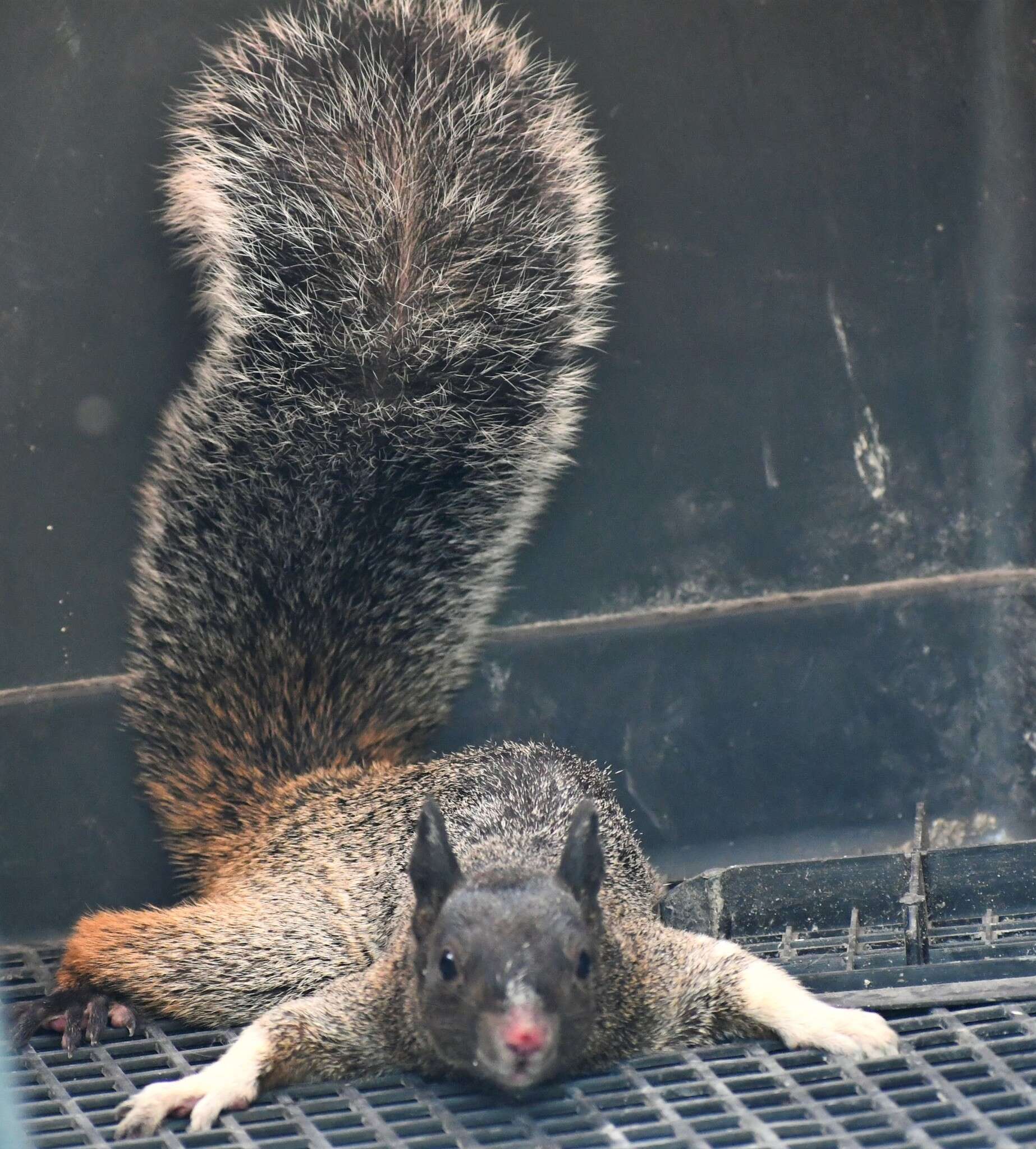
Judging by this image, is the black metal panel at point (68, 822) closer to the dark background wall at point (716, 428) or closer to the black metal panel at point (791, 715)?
the dark background wall at point (716, 428)

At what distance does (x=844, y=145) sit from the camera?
365 centimetres

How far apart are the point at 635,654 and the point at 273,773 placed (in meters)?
0.94

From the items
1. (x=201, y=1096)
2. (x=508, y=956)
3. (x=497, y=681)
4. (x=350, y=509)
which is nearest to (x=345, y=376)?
(x=350, y=509)

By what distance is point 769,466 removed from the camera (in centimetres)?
379

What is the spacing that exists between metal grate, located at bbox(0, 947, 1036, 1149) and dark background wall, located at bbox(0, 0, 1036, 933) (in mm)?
925

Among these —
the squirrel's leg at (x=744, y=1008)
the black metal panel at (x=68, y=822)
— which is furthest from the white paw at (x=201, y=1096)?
the black metal panel at (x=68, y=822)

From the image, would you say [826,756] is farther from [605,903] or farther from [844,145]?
[844,145]

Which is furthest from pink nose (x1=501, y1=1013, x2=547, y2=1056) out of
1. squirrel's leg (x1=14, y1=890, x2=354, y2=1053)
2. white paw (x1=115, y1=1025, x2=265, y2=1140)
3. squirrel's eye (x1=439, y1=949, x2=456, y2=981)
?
squirrel's leg (x1=14, y1=890, x2=354, y2=1053)

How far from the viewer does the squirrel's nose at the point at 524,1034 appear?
2.34 meters

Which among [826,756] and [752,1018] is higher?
[826,756]

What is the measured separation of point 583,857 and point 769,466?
57.9 inches

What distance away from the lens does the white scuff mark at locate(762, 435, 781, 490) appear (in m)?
3.78

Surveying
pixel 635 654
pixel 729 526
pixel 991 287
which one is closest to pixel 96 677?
pixel 635 654

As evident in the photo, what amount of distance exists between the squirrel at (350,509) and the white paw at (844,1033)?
103mm
